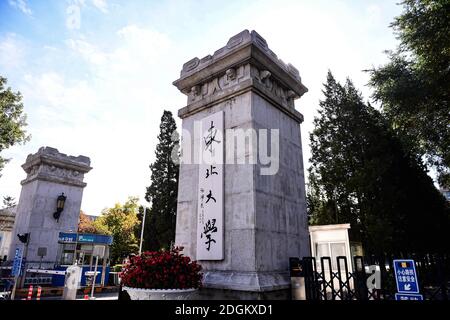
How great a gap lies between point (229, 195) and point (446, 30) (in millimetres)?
13176

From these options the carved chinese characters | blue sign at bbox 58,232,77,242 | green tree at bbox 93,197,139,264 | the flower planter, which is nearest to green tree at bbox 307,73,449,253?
the carved chinese characters

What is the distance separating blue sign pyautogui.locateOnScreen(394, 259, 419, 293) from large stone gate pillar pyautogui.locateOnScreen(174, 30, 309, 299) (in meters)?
2.03

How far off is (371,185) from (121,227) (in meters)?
26.5

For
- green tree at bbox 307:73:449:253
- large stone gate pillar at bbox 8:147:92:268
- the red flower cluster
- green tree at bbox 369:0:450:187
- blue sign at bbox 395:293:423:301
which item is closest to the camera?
blue sign at bbox 395:293:423:301

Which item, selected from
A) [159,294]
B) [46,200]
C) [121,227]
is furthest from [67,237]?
[121,227]

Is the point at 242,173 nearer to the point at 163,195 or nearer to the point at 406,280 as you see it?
the point at 406,280

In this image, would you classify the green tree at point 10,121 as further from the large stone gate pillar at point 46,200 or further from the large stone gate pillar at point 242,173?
the large stone gate pillar at point 242,173

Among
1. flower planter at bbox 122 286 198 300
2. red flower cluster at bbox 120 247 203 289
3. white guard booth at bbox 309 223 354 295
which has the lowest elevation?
flower planter at bbox 122 286 198 300

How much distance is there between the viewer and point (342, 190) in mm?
22031

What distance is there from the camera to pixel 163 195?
987 inches

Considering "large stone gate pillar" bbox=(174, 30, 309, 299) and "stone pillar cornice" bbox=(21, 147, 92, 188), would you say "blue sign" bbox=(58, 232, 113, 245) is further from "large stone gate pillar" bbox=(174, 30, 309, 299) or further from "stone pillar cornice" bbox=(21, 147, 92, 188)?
"large stone gate pillar" bbox=(174, 30, 309, 299)

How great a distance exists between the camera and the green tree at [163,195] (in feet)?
78.8

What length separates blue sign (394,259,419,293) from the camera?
12.3ft

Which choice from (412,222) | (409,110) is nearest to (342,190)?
(412,222)
